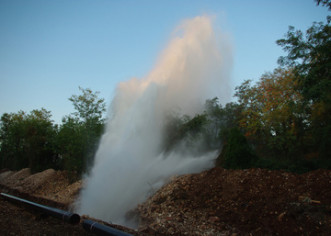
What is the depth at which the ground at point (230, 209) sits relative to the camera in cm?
568

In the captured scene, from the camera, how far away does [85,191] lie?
1238 centimetres

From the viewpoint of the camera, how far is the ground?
5.68m

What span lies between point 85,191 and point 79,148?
7.48 meters

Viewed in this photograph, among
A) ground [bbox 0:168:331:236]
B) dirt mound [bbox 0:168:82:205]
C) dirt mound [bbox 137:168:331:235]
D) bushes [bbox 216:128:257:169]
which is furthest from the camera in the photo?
dirt mound [bbox 0:168:82:205]

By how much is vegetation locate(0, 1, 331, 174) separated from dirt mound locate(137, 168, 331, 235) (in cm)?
244

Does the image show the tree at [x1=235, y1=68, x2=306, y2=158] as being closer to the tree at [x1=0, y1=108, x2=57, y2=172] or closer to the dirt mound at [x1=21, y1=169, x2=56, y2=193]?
the dirt mound at [x1=21, y1=169, x2=56, y2=193]

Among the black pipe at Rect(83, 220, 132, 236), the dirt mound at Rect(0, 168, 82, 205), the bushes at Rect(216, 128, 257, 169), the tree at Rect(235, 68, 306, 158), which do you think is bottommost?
the dirt mound at Rect(0, 168, 82, 205)

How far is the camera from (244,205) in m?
7.17

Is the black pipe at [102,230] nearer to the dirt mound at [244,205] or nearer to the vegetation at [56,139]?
the dirt mound at [244,205]

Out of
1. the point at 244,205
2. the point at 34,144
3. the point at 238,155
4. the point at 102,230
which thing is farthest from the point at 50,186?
the point at 244,205

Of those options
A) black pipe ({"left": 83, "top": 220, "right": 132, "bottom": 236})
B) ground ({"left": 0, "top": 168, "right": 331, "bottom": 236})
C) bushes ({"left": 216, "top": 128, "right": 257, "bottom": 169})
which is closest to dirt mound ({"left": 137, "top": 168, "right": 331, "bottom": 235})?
ground ({"left": 0, "top": 168, "right": 331, "bottom": 236})

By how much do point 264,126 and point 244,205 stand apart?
551 inches

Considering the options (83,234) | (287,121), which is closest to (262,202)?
(83,234)

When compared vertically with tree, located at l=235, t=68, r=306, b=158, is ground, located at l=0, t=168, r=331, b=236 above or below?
below
